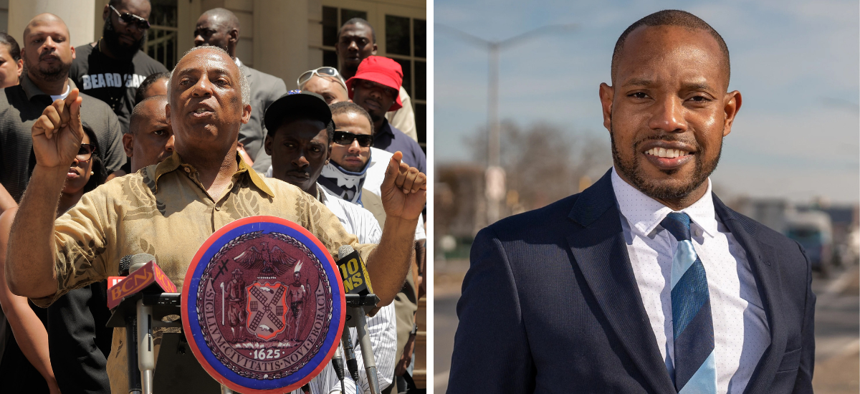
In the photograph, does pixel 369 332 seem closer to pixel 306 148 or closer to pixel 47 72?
pixel 306 148

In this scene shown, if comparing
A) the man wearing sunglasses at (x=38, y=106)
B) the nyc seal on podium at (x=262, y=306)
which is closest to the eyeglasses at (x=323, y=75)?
the man wearing sunglasses at (x=38, y=106)

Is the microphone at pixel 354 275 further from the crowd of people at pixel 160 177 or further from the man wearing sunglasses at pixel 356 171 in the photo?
the man wearing sunglasses at pixel 356 171

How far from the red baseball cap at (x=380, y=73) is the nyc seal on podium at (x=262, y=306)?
161 inches

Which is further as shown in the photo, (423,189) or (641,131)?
(423,189)

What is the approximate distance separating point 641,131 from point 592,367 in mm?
602

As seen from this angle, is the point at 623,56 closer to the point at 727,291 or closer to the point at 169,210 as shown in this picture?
the point at 727,291

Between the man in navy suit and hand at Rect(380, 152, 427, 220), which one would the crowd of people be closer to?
hand at Rect(380, 152, 427, 220)

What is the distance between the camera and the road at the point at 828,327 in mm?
16266

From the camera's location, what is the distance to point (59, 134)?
94.6 inches

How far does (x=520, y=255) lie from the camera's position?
2139 millimetres

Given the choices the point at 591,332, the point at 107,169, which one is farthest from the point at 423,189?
the point at 107,169

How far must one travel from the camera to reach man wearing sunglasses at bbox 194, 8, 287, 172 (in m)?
6.05

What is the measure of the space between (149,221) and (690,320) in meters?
1.64

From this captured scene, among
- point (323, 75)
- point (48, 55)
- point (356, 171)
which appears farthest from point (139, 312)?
point (323, 75)
